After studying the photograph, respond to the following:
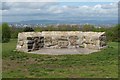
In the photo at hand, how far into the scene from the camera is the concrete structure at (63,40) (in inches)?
829

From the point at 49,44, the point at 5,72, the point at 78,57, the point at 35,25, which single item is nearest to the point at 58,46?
the point at 49,44

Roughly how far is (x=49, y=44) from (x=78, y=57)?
5.48 metres

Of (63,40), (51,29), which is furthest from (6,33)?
(63,40)

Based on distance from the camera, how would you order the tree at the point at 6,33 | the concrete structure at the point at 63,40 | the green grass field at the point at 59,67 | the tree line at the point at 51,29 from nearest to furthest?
the green grass field at the point at 59,67 < the concrete structure at the point at 63,40 < the tree at the point at 6,33 < the tree line at the point at 51,29

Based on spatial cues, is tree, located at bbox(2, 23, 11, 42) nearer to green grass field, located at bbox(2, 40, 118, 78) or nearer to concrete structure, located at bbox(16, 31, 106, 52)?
concrete structure, located at bbox(16, 31, 106, 52)

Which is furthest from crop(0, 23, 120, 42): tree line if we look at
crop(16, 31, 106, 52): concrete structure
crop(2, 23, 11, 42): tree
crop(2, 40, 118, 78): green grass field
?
crop(2, 40, 118, 78): green grass field

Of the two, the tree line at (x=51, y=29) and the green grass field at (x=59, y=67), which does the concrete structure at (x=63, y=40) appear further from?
the tree line at (x=51, y=29)

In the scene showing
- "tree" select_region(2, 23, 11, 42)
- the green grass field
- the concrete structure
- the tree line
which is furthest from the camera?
the tree line

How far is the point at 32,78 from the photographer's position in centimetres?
1064

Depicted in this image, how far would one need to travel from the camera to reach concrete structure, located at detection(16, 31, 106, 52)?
21047 mm

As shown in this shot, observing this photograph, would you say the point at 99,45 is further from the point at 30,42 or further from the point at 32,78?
the point at 32,78

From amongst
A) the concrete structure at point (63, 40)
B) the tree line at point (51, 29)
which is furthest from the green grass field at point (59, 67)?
the tree line at point (51, 29)

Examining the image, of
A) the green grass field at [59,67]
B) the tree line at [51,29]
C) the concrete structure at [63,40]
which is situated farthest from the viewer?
the tree line at [51,29]

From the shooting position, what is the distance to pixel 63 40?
2231cm
